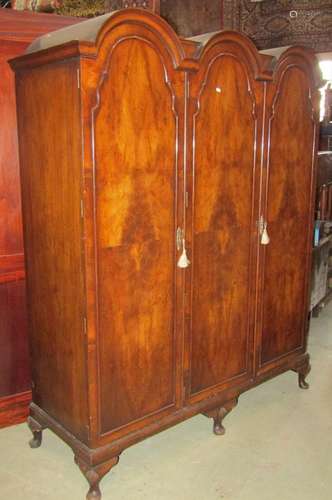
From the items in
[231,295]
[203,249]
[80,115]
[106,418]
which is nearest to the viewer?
[80,115]

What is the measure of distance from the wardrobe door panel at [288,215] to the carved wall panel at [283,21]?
2.92 metres

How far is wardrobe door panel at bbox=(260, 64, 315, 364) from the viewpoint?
2422 millimetres

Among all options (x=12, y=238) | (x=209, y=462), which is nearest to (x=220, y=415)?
(x=209, y=462)

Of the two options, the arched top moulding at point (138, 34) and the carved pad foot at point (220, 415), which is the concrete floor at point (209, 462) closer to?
the carved pad foot at point (220, 415)

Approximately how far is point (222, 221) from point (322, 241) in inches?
77.7

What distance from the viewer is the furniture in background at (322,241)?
3.85m

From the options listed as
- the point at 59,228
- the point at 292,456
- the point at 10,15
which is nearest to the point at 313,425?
the point at 292,456

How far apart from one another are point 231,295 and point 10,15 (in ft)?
5.44

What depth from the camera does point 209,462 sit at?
2246 millimetres

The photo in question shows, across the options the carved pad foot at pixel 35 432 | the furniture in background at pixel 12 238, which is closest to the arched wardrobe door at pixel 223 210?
the carved pad foot at pixel 35 432

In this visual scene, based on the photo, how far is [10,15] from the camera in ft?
7.27

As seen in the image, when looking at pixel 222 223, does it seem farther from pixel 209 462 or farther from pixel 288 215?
pixel 209 462

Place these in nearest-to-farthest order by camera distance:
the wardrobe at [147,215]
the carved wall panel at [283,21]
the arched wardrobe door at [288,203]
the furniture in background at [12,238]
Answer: the wardrobe at [147,215] < the furniture in background at [12,238] < the arched wardrobe door at [288,203] < the carved wall panel at [283,21]

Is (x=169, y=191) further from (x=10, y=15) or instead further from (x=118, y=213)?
(x=10, y=15)
